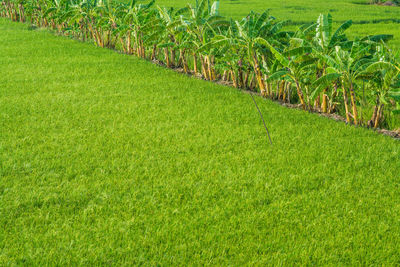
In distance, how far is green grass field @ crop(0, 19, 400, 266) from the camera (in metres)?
2.50

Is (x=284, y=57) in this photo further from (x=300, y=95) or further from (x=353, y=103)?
(x=353, y=103)

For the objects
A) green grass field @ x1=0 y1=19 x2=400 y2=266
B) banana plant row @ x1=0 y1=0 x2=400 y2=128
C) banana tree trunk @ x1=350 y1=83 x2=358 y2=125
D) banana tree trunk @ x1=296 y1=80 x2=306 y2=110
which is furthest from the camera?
banana tree trunk @ x1=296 y1=80 x2=306 y2=110

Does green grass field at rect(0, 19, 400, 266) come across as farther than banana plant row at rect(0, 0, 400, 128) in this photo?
No

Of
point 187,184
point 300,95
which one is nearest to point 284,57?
point 300,95

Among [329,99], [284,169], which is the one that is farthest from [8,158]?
[329,99]

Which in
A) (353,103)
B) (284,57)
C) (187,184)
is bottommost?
(187,184)

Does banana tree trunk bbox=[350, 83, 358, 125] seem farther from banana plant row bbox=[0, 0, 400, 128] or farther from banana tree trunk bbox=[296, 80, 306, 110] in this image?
banana tree trunk bbox=[296, 80, 306, 110]

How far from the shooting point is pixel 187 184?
320 centimetres

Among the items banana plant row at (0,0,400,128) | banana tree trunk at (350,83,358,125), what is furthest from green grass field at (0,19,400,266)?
banana plant row at (0,0,400,128)

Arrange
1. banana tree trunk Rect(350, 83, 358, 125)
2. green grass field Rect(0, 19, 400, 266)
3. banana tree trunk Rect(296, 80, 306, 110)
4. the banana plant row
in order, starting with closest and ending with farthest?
green grass field Rect(0, 19, 400, 266) → the banana plant row → banana tree trunk Rect(350, 83, 358, 125) → banana tree trunk Rect(296, 80, 306, 110)

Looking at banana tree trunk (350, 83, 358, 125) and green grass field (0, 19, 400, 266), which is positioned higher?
banana tree trunk (350, 83, 358, 125)

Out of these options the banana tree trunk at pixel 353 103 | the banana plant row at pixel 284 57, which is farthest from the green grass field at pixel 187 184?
the banana plant row at pixel 284 57

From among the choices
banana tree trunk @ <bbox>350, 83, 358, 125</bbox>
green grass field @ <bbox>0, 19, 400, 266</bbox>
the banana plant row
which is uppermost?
the banana plant row

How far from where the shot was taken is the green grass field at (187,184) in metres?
2.50
